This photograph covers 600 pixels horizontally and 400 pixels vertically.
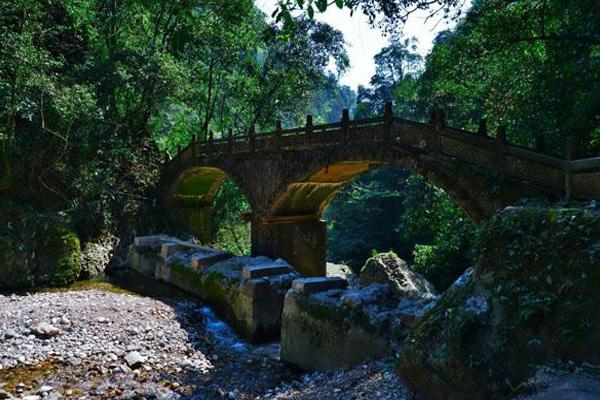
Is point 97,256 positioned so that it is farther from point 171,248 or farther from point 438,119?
point 438,119

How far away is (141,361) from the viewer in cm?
898

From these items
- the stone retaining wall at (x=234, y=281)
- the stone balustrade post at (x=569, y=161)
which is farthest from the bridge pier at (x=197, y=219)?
the stone balustrade post at (x=569, y=161)

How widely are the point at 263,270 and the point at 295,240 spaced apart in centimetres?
518

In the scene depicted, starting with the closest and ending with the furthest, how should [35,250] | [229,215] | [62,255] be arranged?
1. [35,250]
2. [62,255]
3. [229,215]

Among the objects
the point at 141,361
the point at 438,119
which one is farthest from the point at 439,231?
the point at 141,361

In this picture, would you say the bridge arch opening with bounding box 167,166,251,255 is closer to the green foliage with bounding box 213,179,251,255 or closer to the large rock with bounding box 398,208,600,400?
the green foliage with bounding box 213,179,251,255

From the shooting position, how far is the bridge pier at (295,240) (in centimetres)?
1659

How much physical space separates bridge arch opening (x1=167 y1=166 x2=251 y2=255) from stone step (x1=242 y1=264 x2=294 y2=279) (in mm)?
7074

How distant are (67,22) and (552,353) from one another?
21.3 metres

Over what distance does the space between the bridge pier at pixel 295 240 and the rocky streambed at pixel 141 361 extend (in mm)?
4718

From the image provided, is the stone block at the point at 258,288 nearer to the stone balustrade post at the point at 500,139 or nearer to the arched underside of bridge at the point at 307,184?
the arched underside of bridge at the point at 307,184

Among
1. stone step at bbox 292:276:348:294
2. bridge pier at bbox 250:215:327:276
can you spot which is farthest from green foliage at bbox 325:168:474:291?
stone step at bbox 292:276:348:294

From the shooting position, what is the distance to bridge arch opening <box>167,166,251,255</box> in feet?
72.1

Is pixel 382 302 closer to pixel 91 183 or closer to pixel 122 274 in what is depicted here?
pixel 122 274
